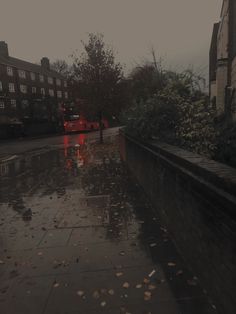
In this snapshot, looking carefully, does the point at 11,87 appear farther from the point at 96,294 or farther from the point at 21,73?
the point at 96,294

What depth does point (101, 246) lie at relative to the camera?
4.29m

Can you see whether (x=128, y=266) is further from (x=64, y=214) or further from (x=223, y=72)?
(x=223, y=72)

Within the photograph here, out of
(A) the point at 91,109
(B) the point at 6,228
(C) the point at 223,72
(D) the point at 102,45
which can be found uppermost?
(D) the point at 102,45

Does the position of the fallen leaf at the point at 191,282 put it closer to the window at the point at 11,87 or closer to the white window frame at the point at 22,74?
the window at the point at 11,87

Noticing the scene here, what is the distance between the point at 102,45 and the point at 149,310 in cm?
1892

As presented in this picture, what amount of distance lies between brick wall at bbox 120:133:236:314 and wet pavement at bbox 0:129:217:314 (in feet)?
0.77

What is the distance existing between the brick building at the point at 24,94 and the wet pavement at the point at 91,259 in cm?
3427

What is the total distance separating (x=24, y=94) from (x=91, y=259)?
53396 mm

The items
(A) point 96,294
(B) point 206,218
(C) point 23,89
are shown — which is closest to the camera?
(B) point 206,218

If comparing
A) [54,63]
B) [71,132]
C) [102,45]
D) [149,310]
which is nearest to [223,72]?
[102,45]

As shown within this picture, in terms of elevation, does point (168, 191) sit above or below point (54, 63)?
below

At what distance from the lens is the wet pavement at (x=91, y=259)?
2965mm

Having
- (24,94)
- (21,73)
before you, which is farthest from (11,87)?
(21,73)

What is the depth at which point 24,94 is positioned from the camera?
52500mm
